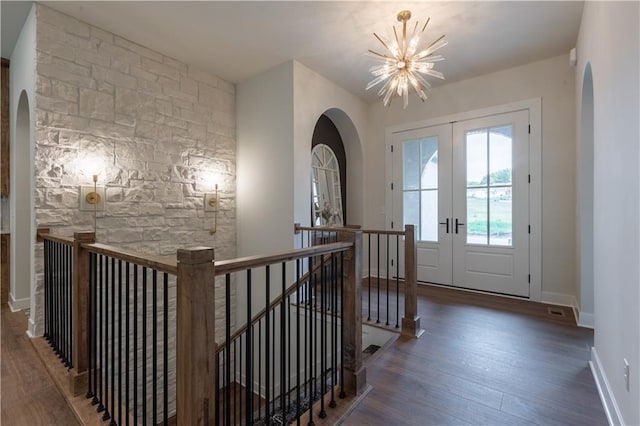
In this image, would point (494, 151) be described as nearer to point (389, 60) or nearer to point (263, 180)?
point (389, 60)

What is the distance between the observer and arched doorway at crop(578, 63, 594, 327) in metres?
2.93

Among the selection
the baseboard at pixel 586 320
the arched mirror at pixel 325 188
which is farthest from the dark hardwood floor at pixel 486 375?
the arched mirror at pixel 325 188

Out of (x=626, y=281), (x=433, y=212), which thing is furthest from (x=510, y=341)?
(x=433, y=212)

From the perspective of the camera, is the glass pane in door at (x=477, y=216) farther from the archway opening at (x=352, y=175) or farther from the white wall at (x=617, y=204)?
the white wall at (x=617, y=204)

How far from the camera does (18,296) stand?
345 cm

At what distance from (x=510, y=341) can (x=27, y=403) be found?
12.0ft

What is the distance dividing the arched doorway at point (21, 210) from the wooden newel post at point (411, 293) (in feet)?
13.1

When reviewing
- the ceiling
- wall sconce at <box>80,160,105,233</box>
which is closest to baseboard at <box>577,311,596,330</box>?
the ceiling

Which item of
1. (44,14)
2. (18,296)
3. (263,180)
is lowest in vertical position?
(18,296)

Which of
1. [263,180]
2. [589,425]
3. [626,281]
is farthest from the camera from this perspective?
[263,180]

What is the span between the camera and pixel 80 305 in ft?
6.06

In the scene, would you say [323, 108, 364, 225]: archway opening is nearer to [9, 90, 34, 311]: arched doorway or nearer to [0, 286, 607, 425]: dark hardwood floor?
[0, 286, 607, 425]: dark hardwood floor

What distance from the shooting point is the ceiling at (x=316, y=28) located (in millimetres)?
2719

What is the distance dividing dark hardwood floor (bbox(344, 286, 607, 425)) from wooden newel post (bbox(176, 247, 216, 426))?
104 cm
